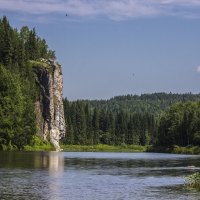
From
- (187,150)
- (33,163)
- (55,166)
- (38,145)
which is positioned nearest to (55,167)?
(55,166)

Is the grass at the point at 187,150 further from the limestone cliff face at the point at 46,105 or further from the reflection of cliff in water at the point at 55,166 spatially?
the reflection of cliff in water at the point at 55,166


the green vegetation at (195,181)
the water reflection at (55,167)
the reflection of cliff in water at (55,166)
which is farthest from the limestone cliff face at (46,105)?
the green vegetation at (195,181)

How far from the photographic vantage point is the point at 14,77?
486 ft

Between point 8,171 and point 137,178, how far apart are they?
48.0 feet

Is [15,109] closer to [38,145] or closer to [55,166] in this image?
[38,145]

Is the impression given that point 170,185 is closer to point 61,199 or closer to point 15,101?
point 61,199

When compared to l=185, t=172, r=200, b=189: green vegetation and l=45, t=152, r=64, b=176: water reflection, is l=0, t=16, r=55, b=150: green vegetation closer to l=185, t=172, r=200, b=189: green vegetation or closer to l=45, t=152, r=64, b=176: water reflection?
l=45, t=152, r=64, b=176: water reflection

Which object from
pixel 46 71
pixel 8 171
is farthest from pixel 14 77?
pixel 8 171

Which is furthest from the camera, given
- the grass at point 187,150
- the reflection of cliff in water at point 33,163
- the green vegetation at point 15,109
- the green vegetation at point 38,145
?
the grass at point 187,150

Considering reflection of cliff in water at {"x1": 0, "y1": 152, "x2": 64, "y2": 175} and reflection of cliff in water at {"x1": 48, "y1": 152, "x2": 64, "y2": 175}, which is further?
reflection of cliff in water at {"x1": 0, "y1": 152, "x2": 64, "y2": 175}

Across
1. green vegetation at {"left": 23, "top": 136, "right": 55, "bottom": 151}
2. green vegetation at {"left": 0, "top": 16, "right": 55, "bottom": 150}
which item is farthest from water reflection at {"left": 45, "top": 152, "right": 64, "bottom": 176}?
green vegetation at {"left": 23, "top": 136, "right": 55, "bottom": 151}

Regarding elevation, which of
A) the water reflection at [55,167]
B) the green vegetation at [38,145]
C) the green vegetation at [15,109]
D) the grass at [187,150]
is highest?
the green vegetation at [15,109]

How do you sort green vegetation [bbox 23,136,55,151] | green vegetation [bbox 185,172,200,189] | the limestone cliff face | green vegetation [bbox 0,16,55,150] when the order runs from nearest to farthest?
green vegetation [bbox 185,172,200,189] → green vegetation [bbox 0,16,55,150] → green vegetation [bbox 23,136,55,151] → the limestone cliff face

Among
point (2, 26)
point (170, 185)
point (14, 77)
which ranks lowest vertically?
point (170, 185)
